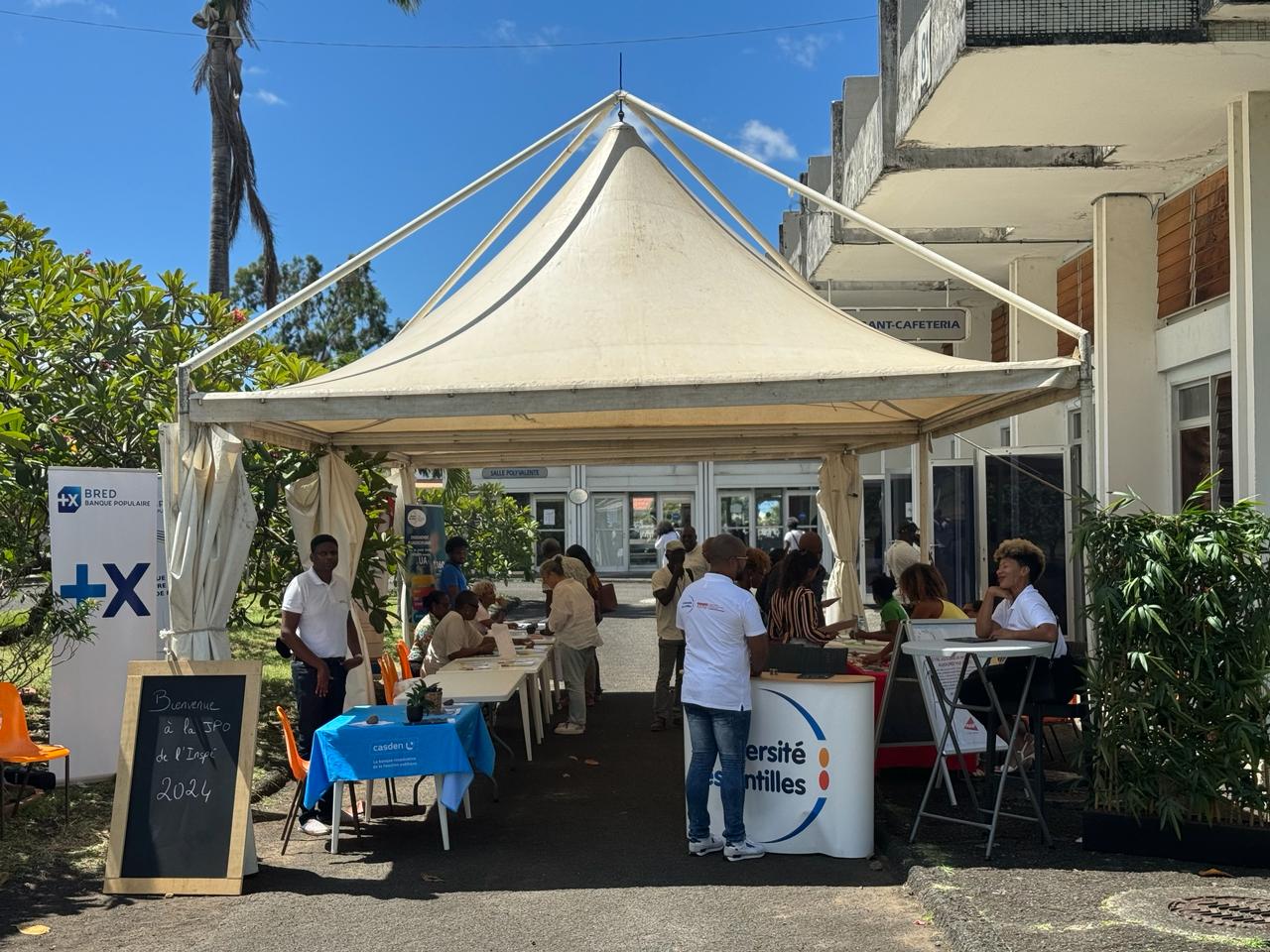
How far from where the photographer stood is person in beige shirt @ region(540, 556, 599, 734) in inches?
438

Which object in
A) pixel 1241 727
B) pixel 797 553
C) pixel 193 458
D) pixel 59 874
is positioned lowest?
pixel 59 874

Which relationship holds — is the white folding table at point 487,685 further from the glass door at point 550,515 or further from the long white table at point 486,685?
the glass door at point 550,515

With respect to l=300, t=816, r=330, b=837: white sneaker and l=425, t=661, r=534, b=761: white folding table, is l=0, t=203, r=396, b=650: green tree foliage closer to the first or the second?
l=425, t=661, r=534, b=761: white folding table

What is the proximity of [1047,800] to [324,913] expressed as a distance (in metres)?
4.46

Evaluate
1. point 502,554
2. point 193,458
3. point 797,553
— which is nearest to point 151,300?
point 193,458

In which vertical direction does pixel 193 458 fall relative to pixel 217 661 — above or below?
above

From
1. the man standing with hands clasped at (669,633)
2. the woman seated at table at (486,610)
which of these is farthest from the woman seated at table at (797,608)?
the woman seated at table at (486,610)

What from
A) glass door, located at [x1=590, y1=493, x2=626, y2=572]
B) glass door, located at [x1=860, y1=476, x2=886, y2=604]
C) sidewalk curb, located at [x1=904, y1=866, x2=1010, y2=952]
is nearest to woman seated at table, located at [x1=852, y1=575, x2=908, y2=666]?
sidewalk curb, located at [x1=904, y1=866, x2=1010, y2=952]

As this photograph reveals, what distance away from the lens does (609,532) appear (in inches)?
1480

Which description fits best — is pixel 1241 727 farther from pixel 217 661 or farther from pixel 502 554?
pixel 502 554

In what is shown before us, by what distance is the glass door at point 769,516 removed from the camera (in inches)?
1411

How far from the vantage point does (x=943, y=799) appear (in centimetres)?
817

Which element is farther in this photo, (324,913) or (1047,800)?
(1047,800)

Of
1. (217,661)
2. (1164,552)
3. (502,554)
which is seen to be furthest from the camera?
(502,554)
